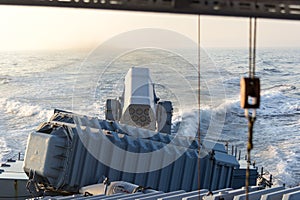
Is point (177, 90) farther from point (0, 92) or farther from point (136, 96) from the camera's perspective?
point (136, 96)

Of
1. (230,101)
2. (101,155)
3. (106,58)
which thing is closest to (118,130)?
(101,155)

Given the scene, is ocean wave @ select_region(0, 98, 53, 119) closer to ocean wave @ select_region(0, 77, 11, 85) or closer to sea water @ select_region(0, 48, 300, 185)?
sea water @ select_region(0, 48, 300, 185)

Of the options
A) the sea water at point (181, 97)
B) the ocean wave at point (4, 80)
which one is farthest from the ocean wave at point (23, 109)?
the ocean wave at point (4, 80)

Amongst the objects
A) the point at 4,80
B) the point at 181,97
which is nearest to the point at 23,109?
the point at 181,97

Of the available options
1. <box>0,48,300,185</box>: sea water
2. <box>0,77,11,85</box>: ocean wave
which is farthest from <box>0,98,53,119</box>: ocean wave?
<box>0,77,11,85</box>: ocean wave

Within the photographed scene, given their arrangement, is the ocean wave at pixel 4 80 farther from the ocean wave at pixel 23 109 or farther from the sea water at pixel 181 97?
the ocean wave at pixel 23 109

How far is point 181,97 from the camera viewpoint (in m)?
37.3

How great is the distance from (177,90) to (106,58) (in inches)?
730

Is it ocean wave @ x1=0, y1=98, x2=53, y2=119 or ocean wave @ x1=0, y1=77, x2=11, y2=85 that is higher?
ocean wave @ x1=0, y1=77, x2=11, y2=85

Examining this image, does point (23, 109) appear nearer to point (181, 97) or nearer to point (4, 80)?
point (181, 97)

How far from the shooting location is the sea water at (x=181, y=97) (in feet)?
94.6

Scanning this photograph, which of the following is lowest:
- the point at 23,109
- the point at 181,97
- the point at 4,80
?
the point at 23,109

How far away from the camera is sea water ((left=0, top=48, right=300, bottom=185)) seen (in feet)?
94.6

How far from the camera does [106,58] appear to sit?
56.7m
